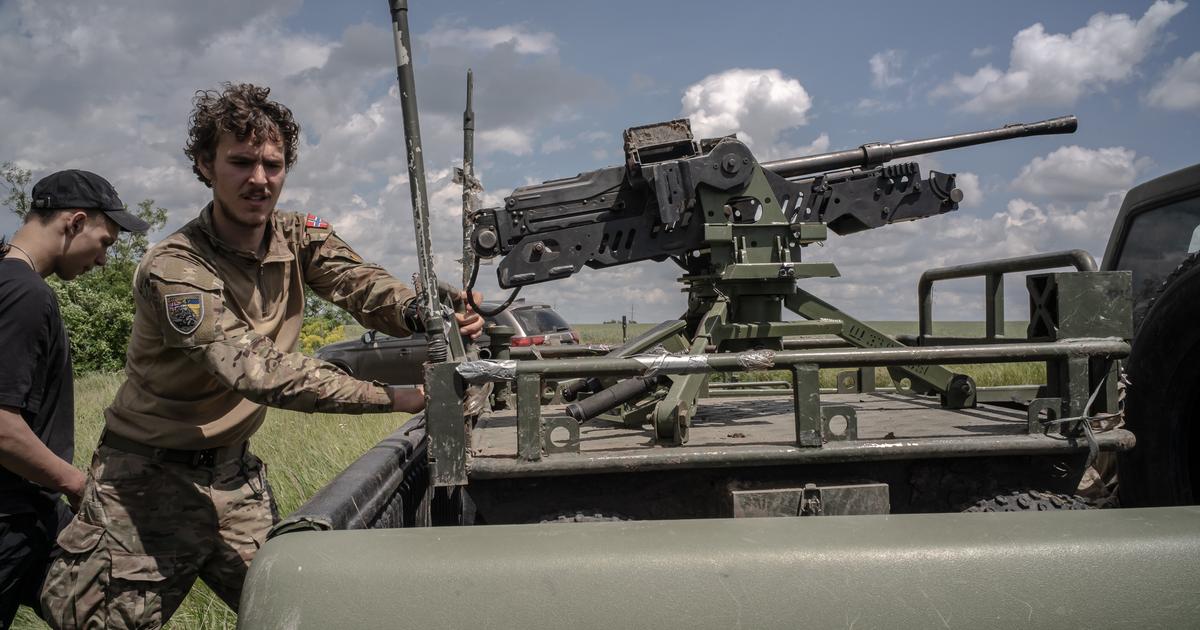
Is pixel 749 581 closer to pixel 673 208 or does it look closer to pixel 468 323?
pixel 468 323

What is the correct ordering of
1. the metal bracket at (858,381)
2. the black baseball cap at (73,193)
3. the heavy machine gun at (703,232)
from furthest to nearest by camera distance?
1. the metal bracket at (858,381)
2. the heavy machine gun at (703,232)
3. the black baseball cap at (73,193)

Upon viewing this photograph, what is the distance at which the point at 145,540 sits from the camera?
2.51 meters

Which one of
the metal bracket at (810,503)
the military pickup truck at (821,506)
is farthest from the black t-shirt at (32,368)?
the metal bracket at (810,503)

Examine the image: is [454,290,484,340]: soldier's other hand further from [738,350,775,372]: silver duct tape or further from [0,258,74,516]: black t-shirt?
[0,258,74,516]: black t-shirt

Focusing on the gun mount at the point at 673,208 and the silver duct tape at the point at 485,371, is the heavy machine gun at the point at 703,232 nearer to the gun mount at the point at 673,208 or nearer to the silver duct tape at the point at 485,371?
the gun mount at the point at 673,208

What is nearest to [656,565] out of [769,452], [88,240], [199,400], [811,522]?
[811,522]

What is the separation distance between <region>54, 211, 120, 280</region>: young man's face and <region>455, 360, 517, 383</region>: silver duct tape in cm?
158

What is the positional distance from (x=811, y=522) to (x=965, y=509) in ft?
3.38

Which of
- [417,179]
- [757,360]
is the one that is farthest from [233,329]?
[757,360]

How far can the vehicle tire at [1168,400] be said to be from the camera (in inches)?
96.3

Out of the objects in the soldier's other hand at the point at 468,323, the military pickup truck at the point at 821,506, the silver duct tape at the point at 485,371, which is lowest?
the military pickup truck at the point at 821,506

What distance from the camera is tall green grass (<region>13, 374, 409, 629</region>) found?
402 centimetres

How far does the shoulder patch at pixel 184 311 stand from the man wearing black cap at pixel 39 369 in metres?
0.66

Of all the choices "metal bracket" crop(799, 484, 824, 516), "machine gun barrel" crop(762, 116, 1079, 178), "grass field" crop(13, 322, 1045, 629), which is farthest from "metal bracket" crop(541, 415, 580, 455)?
"machine gun barrel" crop(762, 116, 1079, 178)
